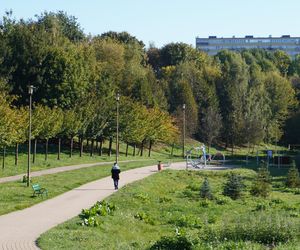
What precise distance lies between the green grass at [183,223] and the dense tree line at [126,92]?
16.2 meters

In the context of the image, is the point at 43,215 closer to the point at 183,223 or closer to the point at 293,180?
the point at 183,223

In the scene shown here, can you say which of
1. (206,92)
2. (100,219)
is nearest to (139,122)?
(206,92)

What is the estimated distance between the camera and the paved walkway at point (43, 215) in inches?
663

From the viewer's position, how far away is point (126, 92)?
78812 mm

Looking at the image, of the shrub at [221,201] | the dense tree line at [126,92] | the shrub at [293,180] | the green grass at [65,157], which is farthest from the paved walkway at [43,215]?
the shrub at [293,180]

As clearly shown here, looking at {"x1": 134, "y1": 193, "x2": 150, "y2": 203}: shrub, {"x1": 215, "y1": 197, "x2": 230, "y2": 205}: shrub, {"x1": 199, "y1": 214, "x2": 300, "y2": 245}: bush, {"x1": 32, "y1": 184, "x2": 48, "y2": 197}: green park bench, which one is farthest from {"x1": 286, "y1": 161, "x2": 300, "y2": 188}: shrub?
{"x1": 199, "y1": 214, "x2": 300, "y2": 245}: bush

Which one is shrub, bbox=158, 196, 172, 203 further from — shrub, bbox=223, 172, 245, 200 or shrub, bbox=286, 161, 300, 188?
shrub, bbox=286, 161, 300, 188

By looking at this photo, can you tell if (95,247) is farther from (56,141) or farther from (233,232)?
(56,141)

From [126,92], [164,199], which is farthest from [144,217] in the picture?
[126,92]

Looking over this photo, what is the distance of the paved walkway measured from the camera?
55.2 ft

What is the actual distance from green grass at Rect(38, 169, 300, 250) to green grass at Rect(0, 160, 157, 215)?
345cm

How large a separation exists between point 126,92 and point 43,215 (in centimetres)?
5764

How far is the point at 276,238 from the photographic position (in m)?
16.7

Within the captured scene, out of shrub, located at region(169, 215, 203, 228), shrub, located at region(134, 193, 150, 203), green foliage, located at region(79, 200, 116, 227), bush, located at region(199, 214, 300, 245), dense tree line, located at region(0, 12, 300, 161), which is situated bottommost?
shrub, located at region(169, 215, 203, 228)
